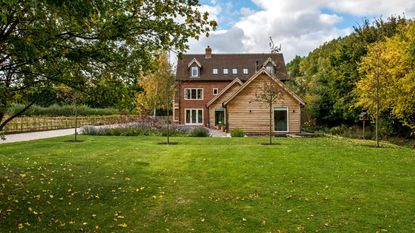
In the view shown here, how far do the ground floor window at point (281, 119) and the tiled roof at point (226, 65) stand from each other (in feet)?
51.0

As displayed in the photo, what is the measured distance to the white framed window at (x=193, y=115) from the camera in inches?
2045

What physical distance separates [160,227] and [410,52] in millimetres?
24571

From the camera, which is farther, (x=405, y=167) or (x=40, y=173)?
(x=405, y=167)

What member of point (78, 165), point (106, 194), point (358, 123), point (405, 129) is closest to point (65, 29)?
point (106, 194)

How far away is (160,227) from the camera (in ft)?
23.7

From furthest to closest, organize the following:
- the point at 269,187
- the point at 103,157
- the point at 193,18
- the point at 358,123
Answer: the point at 358,123 → the point at 103,157 → the point at 269,187 → the point at 193,18

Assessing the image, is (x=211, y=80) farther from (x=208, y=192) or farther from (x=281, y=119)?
(x=208, y=192)

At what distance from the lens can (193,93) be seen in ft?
171

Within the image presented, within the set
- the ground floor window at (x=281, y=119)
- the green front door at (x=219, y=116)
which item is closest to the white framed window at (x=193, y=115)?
the green front door at (x=219, y=116)

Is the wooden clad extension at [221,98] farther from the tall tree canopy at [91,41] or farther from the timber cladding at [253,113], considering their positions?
the tall tree canopy at [91,41]

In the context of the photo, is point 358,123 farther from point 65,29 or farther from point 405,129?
point 65,29

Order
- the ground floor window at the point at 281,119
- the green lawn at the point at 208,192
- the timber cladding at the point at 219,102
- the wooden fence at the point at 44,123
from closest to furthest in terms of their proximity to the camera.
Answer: the green lawn at the point at 208,192 → the wooden fence at the point at 44,123 → the ground floor window at the point at 281,119 → the timber cladding at the point at 219,102

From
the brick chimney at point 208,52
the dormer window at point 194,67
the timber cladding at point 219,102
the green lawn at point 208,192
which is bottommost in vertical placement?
the green lawn at point 208,192

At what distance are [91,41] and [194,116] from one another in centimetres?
4309
